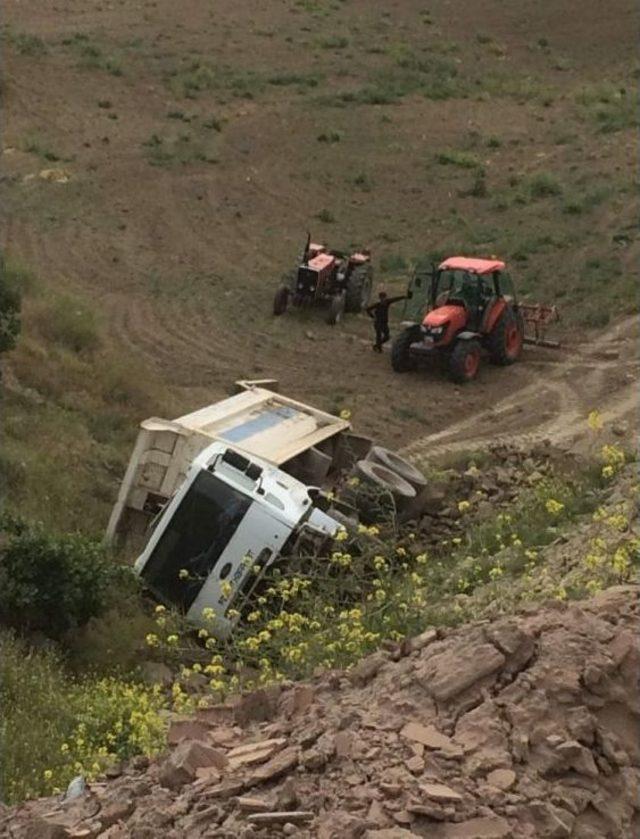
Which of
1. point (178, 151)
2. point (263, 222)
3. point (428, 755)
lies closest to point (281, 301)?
point (263, 222)

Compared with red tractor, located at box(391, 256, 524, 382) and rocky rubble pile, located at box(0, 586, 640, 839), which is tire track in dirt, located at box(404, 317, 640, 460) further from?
rocky rubble pile, located at box(0, 586, 640, 839)

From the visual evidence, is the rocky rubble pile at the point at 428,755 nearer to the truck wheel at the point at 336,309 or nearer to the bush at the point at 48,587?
the bush at the point at 48,587

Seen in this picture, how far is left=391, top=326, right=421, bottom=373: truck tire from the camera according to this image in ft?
65.1

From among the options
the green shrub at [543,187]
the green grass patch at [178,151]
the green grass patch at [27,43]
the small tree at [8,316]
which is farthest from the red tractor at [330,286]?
the green grass patch at [27,43]

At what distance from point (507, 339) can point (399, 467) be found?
6.56m

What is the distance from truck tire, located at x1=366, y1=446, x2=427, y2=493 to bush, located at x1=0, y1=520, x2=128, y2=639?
3751mm

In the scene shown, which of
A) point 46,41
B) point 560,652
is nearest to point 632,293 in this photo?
point 560,652

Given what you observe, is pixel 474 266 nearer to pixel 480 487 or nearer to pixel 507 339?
pixel 507 339

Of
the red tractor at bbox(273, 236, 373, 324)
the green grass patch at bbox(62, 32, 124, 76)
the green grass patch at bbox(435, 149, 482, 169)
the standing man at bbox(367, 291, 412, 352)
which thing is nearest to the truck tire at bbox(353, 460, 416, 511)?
the standing man at bbox(367, 291, 412, 352)

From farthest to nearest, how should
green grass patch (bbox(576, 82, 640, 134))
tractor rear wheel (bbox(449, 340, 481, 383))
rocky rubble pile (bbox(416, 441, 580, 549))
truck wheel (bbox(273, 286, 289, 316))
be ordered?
green grass patch (bbox(576, 82, 640, 134)) < truck wheel (bbox(273, 286, 289, 316)) < tractor rear wheel (bbox(449, 340, 481, 383)) < rocky rubble pile (bbox(416, 441, 580, 549))

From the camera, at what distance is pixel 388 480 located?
1357cm

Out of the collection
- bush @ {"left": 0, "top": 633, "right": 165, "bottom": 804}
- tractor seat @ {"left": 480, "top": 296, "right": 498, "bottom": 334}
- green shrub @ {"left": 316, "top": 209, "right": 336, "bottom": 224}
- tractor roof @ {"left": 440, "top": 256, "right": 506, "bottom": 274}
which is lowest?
bush @ {"left": 0, "top": 633, "right": 165, "bottom": 804}

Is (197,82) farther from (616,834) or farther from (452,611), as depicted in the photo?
(616,834)

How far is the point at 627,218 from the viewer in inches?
1031
